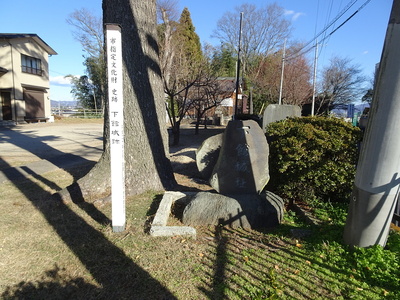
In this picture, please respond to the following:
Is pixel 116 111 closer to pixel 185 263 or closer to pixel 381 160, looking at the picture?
pixel 185 263

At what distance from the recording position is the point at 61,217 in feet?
14.2

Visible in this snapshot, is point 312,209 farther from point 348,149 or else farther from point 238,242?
point 238,242

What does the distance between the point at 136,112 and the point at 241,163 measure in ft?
7.13

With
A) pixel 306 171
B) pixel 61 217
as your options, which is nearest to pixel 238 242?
pixel 306 171

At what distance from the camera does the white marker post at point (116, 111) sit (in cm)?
352

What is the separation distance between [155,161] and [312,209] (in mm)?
2998

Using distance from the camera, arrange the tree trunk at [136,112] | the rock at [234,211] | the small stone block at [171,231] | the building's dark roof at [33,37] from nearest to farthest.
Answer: the small stone block at [171,231]
the rock at [234,211]
the tree trunk at [136,112]
the building's dark roof at [33,37]

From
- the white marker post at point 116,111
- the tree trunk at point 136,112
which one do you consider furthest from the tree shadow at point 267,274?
the tree trunk at point 136,112

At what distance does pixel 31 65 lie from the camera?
25.5 metres

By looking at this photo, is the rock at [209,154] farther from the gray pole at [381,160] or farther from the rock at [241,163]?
the gray pole at [381,160]

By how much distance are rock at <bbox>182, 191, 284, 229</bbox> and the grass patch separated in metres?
0.16

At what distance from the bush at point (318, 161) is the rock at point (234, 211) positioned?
2.94ft

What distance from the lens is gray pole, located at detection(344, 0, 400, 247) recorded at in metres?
2.66

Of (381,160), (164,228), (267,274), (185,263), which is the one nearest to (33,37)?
(164,228)
